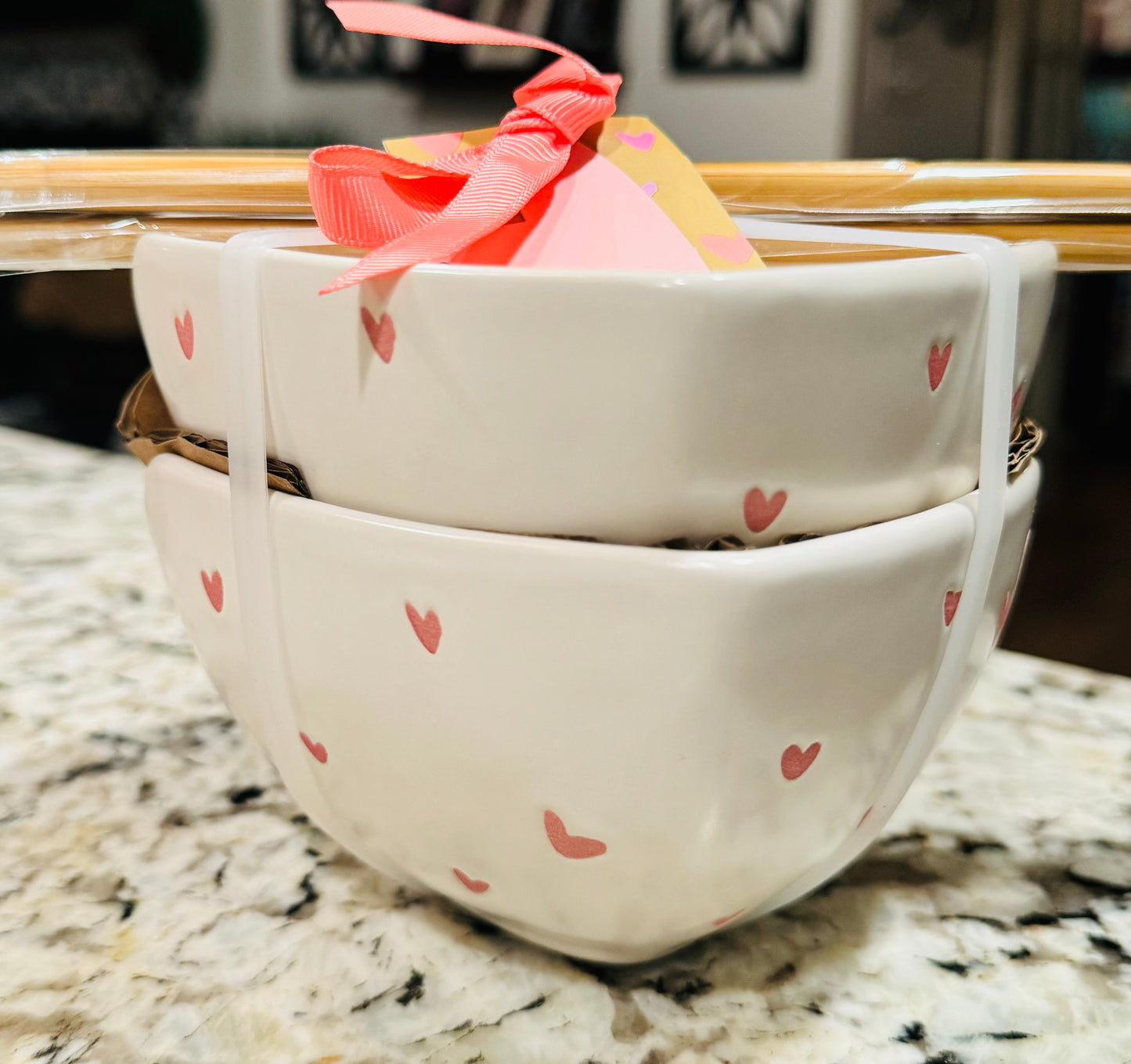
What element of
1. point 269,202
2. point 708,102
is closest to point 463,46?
point 708,102

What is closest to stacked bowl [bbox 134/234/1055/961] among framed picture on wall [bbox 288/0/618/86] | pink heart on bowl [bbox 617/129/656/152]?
pink heart on bowl [bbox 617/129/656/152]

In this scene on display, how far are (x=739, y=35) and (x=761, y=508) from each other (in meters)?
1.25

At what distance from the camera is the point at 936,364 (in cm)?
22

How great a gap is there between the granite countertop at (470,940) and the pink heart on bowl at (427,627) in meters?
0.11

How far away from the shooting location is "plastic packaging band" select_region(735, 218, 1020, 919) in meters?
0.22

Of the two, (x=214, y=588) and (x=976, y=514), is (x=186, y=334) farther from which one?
(x=976, y=514)

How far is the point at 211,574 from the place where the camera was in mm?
265

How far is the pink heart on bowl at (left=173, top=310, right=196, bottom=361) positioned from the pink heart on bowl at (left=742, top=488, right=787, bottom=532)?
0.14 metres

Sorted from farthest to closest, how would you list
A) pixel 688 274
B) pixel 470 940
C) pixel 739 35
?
pixel 739 35, pixel 470 940, pixel 688 274

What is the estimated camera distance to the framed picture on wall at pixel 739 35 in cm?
126

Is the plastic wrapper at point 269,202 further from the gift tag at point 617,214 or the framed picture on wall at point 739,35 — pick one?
the framed picture on wall at point 739,35

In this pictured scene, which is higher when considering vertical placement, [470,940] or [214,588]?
[214,588]

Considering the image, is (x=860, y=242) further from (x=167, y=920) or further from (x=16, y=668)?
(x=16, y=668)

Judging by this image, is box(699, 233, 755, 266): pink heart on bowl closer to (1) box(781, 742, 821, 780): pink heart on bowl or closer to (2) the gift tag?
(2) the gift tag
